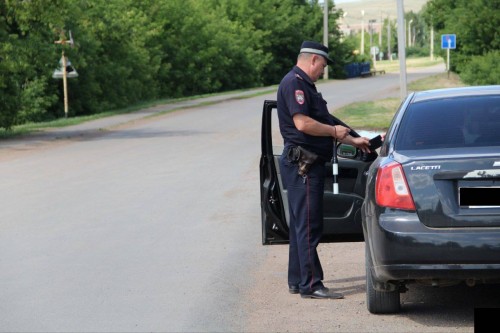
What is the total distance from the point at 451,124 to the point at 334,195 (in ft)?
4.73

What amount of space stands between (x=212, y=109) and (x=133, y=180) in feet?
78.9

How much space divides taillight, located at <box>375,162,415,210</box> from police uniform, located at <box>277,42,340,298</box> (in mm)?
995

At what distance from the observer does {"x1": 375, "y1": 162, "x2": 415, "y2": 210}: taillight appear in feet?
22.6

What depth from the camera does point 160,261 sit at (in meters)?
9.81

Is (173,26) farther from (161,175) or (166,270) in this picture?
(166,270)

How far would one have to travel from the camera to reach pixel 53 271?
366 inches

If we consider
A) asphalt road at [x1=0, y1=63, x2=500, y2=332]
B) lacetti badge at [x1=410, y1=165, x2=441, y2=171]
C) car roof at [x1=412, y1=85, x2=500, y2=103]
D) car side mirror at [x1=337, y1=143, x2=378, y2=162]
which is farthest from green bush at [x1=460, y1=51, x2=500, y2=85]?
lacetti badge at [x1=410, y1=165, x2=441, y2=171]

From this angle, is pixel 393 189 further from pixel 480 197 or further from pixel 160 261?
pixel 160 261

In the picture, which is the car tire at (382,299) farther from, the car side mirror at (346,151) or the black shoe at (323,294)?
the car side mirror at (346,151)

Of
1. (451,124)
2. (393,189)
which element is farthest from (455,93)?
(393,189)

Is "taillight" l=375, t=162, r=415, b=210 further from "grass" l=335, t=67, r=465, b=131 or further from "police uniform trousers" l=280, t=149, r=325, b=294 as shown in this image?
"grass" l=335, t=67, r=465, b=131

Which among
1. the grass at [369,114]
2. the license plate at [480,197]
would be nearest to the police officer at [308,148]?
the license plate at [480,197]

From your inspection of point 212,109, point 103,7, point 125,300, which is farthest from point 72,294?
point 103,7

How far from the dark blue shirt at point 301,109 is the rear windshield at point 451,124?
0.67 metres
